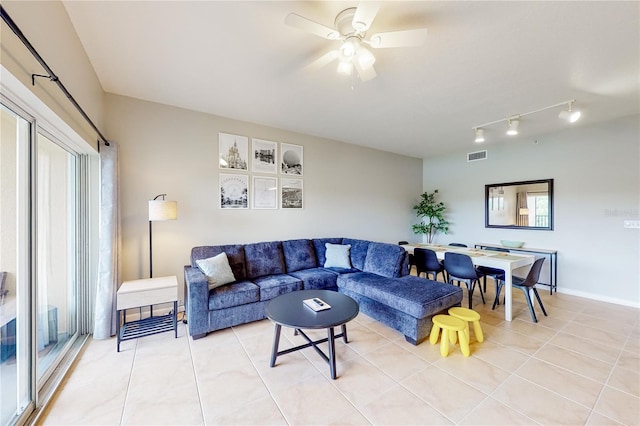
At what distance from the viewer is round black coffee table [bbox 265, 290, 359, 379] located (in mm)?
2008

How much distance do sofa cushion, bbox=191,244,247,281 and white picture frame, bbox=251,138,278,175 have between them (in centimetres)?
124

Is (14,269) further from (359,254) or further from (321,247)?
(359,254)

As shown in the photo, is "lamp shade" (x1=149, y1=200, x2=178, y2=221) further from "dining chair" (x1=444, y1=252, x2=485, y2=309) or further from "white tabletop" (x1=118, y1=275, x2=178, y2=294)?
"dining chair" (x1=444, y1=252, x2=485, y2=309)

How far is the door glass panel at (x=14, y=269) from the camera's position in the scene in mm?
1518

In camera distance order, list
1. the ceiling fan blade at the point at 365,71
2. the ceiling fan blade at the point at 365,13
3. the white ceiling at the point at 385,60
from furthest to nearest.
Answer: the ceiling fan blade at the point at 365,71
the white ceiling at the point at 385,60
the ceiling fan blade at the point at 365,13

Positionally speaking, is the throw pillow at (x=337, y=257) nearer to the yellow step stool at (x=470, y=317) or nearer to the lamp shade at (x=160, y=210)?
the yellow step stool at (x=470, y=317)

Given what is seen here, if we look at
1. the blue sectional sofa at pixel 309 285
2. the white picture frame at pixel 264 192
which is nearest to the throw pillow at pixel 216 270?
the blue sectional sofa at pixel 309 285

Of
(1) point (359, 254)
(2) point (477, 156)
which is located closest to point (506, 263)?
(1) point (359, 254)

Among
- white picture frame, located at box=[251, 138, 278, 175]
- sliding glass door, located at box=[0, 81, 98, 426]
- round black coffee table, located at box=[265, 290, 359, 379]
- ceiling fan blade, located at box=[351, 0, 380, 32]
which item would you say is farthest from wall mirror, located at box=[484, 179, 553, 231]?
sliding glass door, located at box=[0, 81, 98, 426]

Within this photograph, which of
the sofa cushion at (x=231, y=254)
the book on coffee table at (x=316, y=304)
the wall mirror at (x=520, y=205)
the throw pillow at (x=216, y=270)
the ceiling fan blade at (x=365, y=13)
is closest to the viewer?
the ceiling fan blade at (x=365, y=13)

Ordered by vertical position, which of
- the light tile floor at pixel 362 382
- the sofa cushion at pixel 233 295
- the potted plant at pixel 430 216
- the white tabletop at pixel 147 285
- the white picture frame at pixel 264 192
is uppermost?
the white picture frame at pixel 264 192

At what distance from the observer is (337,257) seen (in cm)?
401

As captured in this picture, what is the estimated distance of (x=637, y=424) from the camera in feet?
5.33

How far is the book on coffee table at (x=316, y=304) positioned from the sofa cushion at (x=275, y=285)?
794mm
